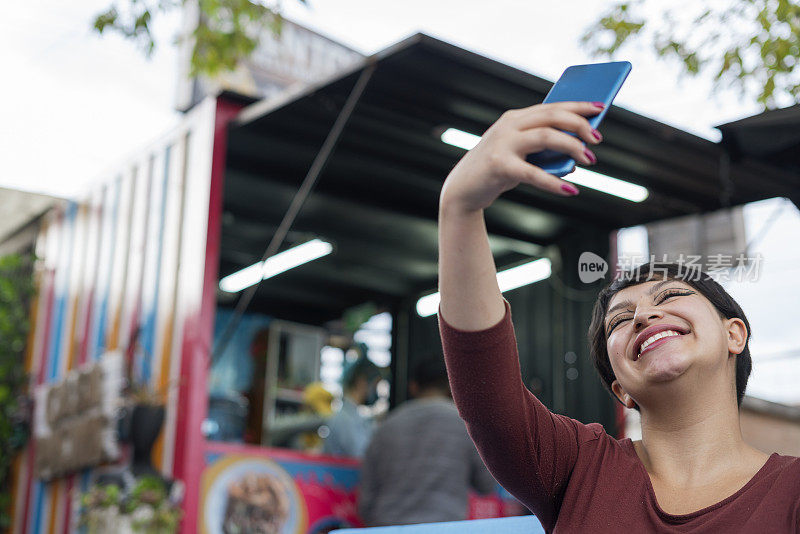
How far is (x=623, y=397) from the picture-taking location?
1.42 metres

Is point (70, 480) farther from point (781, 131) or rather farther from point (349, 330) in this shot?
point (781, 131)

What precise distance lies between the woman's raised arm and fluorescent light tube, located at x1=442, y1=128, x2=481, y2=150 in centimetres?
412

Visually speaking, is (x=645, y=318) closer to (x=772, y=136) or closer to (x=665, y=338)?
(x=665, y=338)

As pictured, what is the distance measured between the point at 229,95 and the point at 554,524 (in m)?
4.58

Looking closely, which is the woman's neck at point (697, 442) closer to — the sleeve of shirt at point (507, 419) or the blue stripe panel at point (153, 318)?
the sleeve of shirt at point (507, 419)

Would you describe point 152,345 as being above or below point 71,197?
below

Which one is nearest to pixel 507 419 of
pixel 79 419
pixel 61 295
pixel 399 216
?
pixel 79 419

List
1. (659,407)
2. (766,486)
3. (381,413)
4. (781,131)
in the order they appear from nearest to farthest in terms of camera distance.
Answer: (766,486), (659,407), (781,131), (381,413)

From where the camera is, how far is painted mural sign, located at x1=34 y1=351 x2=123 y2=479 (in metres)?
5.55

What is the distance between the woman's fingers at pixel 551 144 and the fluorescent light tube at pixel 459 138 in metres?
4.23

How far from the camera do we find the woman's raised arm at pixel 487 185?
1.02m

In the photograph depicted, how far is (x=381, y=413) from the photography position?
8344 millimetres

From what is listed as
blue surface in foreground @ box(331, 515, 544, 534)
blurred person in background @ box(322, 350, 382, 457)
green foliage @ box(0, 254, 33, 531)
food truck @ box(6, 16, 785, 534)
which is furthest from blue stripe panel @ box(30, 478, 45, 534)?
blue surface in foreground @ box(331, 515, 544, 534)

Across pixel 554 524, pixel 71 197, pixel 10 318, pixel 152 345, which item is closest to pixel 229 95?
pixel 152 345
